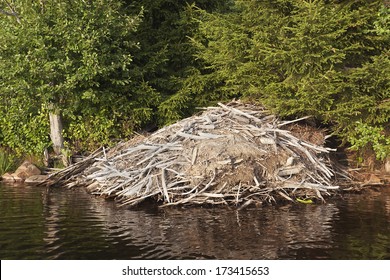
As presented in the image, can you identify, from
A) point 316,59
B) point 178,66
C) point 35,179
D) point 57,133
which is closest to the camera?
point 316,59

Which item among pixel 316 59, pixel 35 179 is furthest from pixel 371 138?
pixel 35 179

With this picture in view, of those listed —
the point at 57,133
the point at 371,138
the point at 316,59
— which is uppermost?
the point at 316,59

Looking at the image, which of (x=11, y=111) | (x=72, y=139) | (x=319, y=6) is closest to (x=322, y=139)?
(x=319, y=6)

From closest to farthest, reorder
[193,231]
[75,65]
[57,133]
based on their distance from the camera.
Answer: [193,231] < [75,65] < [57,133]

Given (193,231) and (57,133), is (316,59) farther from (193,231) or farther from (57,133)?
(57,133)

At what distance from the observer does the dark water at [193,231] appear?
964 centimetres

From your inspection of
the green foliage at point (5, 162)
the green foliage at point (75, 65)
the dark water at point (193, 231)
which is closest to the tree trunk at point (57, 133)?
the green foliage at point (75, 65)

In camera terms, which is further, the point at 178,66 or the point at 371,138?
the point at 178,66

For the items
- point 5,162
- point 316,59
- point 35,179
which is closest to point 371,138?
point 316,59

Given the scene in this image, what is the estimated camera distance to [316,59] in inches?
644

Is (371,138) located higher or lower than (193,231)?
higher

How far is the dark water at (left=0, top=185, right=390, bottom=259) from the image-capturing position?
964 cm

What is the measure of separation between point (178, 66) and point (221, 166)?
9.38 metres
